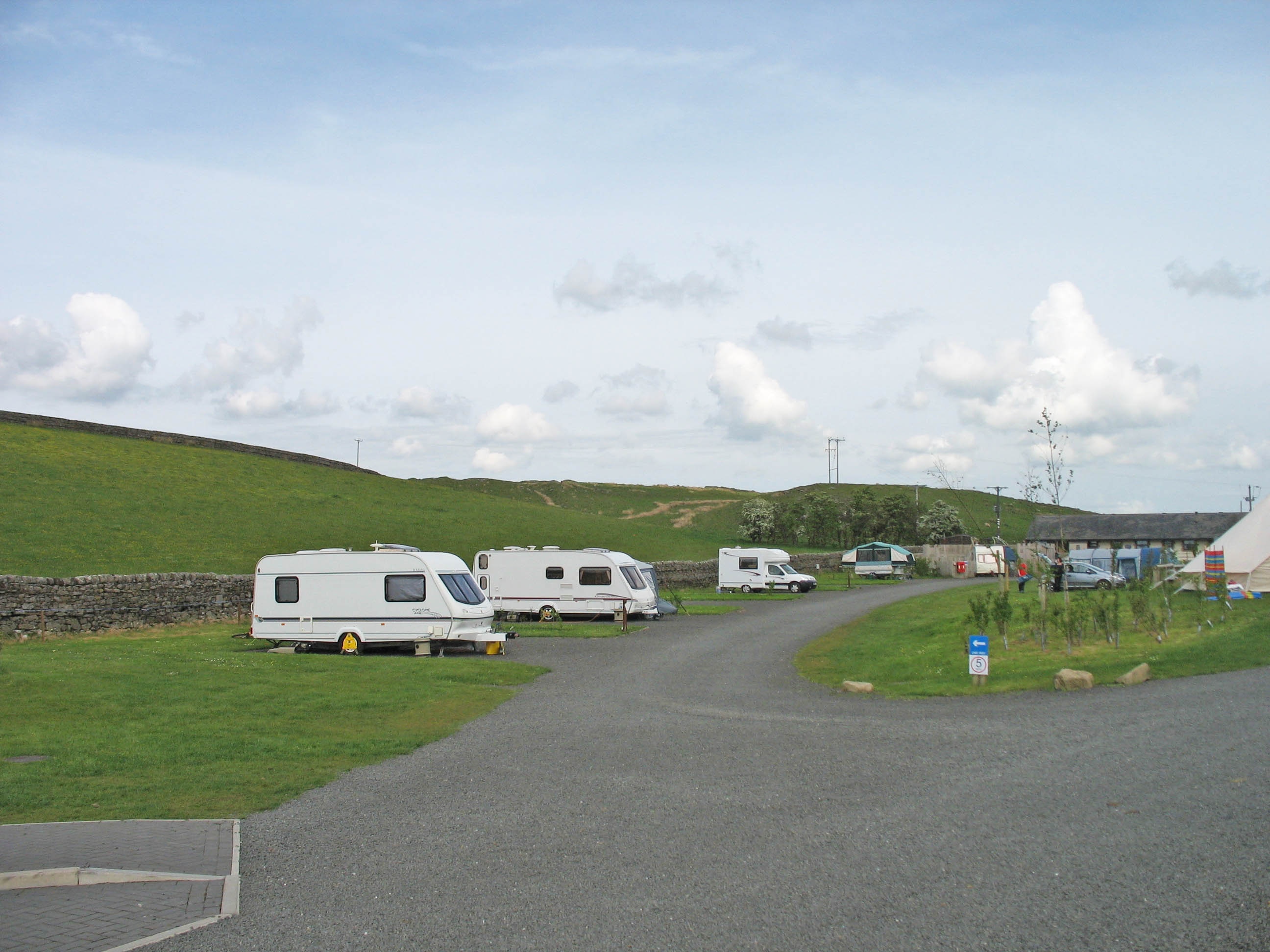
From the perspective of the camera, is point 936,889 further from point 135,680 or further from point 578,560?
point 578,560

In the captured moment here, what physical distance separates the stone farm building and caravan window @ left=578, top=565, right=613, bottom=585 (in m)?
65.1

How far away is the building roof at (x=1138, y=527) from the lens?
89.3m

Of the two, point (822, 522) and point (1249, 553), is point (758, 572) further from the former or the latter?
point (822, 522)

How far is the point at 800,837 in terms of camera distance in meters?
7.42

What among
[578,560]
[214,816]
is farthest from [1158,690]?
[578,560]

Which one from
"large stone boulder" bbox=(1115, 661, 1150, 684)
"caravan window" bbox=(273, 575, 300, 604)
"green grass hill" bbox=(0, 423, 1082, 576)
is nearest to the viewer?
"large stone boulder" bbox=(1115, 661, 1150, 684)

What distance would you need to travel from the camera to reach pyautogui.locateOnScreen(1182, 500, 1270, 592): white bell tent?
82.3ft

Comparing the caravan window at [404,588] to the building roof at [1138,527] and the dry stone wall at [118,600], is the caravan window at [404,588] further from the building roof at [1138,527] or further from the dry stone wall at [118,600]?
the building roof at [1138,527]

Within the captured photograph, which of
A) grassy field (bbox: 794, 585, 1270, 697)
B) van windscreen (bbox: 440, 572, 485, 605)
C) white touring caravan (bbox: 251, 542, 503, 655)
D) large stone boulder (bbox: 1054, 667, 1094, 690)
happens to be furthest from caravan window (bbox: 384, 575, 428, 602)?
large stone boulder (bbox: 1054, 667, 1094, 690)

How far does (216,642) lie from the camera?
25031 mm

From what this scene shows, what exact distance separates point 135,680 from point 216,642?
919 cm

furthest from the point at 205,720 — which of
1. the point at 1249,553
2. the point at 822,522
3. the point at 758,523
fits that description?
the point at 758,523

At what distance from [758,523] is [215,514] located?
53.5m

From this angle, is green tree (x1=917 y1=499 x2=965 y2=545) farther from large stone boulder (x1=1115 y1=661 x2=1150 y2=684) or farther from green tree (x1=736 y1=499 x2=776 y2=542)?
large stone boulder (x1=1115 y1=661 x2=1150 y2=684)
